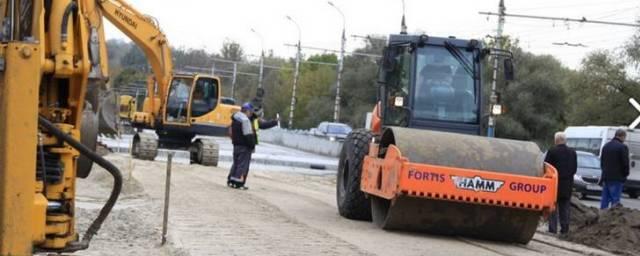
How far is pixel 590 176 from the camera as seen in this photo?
1215 inches

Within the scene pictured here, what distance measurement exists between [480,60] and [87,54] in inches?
369

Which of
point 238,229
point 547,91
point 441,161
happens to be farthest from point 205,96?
point 547,91

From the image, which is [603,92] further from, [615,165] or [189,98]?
[615,165]

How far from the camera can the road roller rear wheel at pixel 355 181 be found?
51.4ft

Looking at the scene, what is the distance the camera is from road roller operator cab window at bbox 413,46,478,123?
15250 mm

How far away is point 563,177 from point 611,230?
1082 millimetres

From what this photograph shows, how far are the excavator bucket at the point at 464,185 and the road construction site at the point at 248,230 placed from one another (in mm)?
232

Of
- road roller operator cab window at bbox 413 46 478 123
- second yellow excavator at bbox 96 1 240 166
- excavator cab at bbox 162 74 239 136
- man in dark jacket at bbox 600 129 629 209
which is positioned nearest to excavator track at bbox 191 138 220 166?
second yellow excavator at bbox 96 1 240 166

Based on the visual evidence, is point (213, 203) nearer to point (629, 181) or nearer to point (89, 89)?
point (89, 89)

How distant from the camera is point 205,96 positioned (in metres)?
33.4

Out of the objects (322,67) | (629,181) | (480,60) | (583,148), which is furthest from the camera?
(322,67)

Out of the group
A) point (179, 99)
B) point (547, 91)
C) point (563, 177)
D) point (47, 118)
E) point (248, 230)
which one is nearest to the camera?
point (47, 118)

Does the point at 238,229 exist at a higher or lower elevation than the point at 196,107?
lower

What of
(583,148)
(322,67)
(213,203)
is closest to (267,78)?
(322,67)
